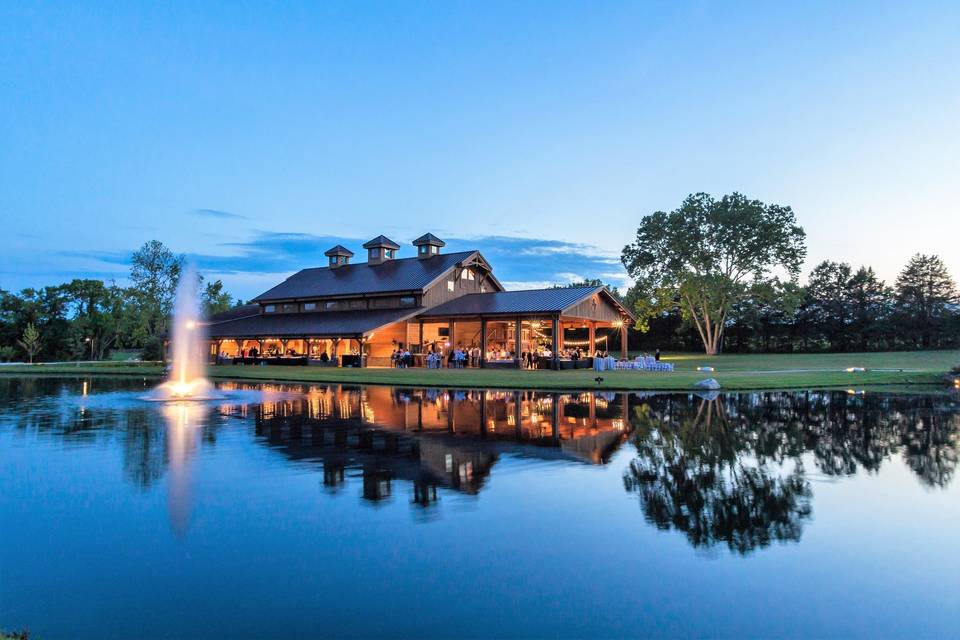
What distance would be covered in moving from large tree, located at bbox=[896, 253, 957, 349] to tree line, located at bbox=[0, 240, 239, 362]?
66243 millimetres

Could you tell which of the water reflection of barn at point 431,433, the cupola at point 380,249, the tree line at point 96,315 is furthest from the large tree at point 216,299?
the water reflection of barn at point 431,433

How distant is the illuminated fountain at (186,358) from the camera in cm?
2162

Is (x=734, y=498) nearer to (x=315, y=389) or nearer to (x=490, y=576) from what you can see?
(x=490, y=576)

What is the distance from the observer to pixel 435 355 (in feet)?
128

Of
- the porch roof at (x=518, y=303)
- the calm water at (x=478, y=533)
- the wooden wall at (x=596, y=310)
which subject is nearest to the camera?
the calm water at (x=478, y=533)

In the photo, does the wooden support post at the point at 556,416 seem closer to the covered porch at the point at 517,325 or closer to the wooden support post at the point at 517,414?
the wooden support post at the point at 517,414

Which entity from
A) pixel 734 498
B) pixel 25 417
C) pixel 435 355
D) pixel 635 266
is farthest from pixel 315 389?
pixel 635 266

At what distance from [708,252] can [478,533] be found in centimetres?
5223

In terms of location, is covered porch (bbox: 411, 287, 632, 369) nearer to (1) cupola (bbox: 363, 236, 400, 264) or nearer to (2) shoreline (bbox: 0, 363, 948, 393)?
(2) shoreline (bbox: 0, 363, 948, 393)

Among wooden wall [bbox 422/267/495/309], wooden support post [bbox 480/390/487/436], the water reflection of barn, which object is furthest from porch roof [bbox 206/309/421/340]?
the water reflection of barn

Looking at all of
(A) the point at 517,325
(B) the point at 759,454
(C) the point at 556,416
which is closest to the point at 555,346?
(A) the point at 517,325

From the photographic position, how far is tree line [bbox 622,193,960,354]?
5275cm

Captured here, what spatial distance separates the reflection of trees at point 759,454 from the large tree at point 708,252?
35.0 meters

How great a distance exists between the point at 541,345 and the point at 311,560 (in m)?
38.2
